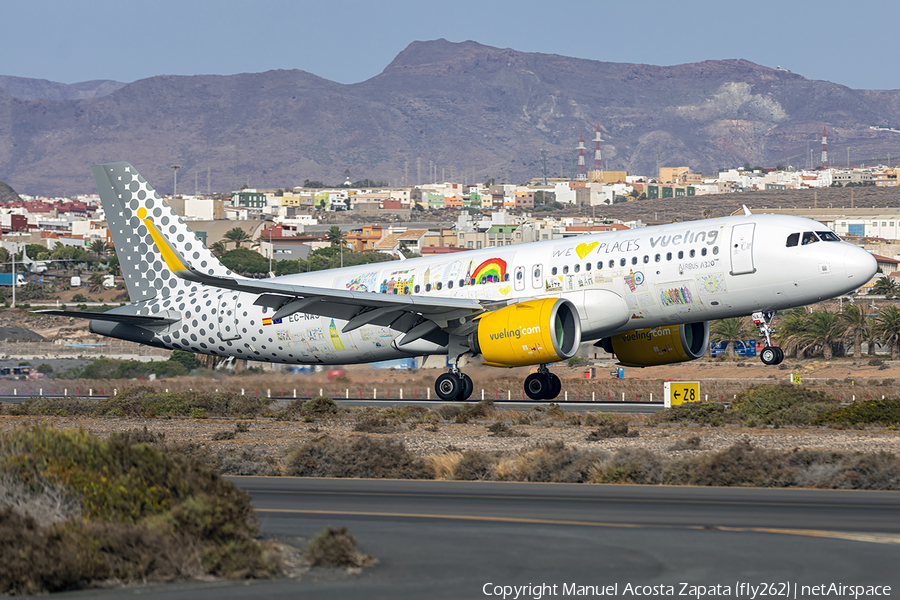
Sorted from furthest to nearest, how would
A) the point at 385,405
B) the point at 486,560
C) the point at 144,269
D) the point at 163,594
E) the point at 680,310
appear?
the point at 385,405 < the point at 144,269 < the point at 680,310 < the point at 486,560 < the point at 163,594

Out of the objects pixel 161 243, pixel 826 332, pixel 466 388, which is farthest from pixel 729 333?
pixel 161 243

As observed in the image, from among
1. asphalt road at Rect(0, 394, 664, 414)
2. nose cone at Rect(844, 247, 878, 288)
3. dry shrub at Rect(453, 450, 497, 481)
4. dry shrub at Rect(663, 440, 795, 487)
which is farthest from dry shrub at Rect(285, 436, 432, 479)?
asphalt road at Rect(0, 394, 664, 414)

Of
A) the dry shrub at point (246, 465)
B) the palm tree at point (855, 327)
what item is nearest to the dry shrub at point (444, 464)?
the dry shrub at point (246, 465)

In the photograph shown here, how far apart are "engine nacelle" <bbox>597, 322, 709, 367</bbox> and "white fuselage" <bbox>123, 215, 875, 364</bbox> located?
2.83m

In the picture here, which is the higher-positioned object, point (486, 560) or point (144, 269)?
point (144, 269)

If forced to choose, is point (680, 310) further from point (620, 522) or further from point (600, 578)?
point (600, 578)

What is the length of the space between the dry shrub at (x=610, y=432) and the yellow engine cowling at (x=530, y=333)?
2.15 m

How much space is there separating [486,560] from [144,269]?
28619 mm

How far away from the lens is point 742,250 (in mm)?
29828

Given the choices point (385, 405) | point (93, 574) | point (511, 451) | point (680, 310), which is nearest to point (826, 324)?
point (385, 405)

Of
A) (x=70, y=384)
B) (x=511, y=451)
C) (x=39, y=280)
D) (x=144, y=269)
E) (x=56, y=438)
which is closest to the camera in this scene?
(x=56, y=438)

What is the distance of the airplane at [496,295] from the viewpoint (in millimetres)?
29859

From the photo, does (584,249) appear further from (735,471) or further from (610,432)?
(735,471)

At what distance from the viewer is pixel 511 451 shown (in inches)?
1028
